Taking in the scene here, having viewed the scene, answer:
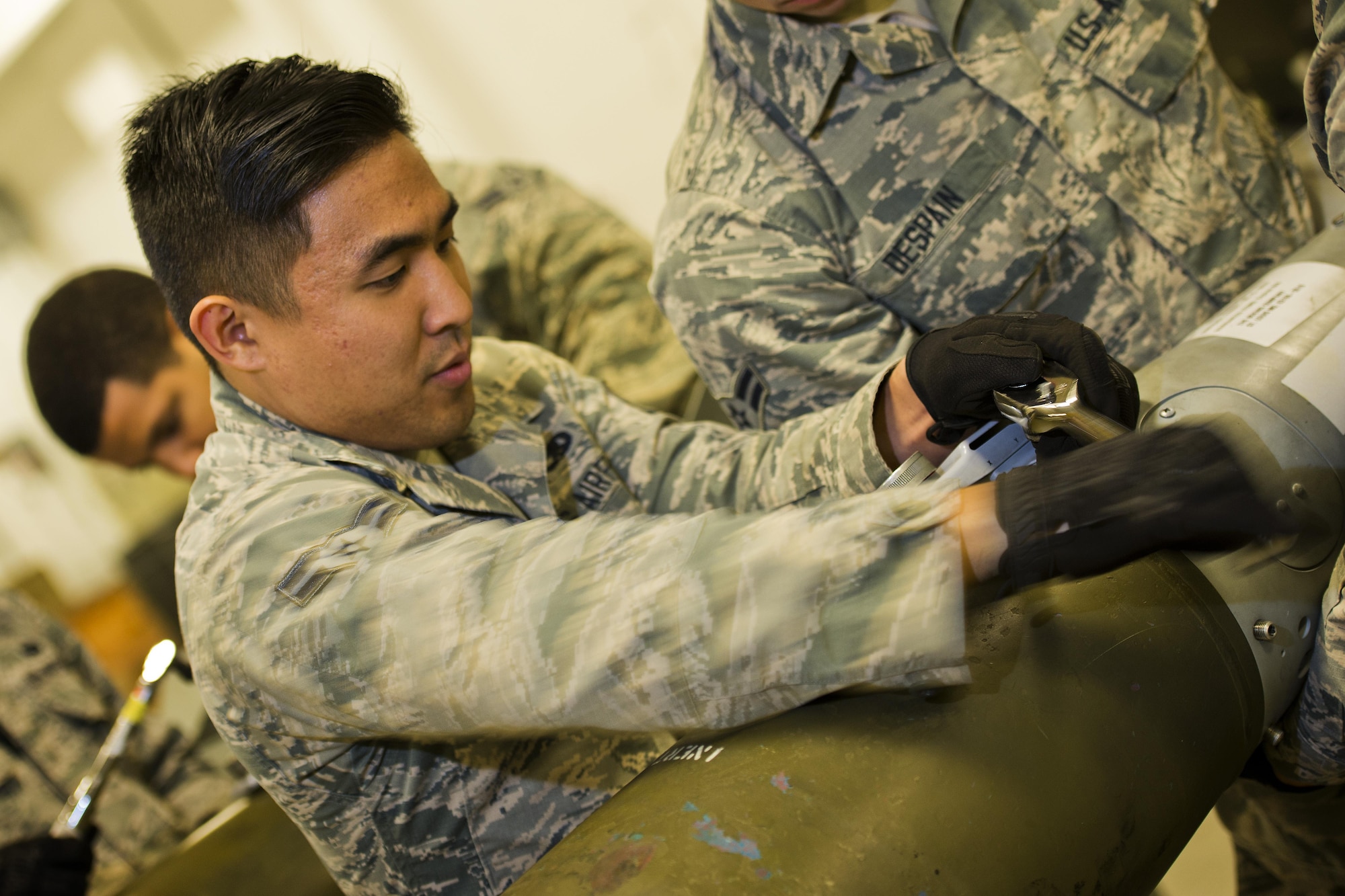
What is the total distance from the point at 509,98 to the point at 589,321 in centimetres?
90

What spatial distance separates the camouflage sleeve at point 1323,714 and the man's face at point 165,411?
1939 mm

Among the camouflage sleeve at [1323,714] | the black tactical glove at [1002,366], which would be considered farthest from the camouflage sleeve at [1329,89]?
the camouflage sleeve at [1323,714]

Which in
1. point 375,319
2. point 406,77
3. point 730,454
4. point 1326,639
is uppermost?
point 406,77

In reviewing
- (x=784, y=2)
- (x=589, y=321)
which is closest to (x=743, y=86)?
(x=784, y=2)

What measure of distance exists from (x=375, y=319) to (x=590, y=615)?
44 cm

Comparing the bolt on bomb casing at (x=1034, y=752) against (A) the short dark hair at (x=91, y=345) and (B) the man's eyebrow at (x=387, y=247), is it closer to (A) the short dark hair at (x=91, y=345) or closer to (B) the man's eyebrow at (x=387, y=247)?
(B) the man's eyebrow at (x=387, y=247)

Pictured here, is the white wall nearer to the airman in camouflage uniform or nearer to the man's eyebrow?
the man's eyebrow

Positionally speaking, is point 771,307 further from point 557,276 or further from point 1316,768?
point 557,276

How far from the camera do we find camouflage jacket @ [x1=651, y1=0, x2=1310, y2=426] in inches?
47.3

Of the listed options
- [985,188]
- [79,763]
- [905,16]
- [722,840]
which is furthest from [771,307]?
[79,763]

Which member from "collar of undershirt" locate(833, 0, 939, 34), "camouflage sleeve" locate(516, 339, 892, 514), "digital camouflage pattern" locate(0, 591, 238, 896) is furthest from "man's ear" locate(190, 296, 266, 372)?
"digital camouflage pattern" locate(0, 591, 238, 896)

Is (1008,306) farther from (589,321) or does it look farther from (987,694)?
(589,321)

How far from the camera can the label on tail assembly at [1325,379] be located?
85 centimetres

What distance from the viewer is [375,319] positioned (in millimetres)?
906
